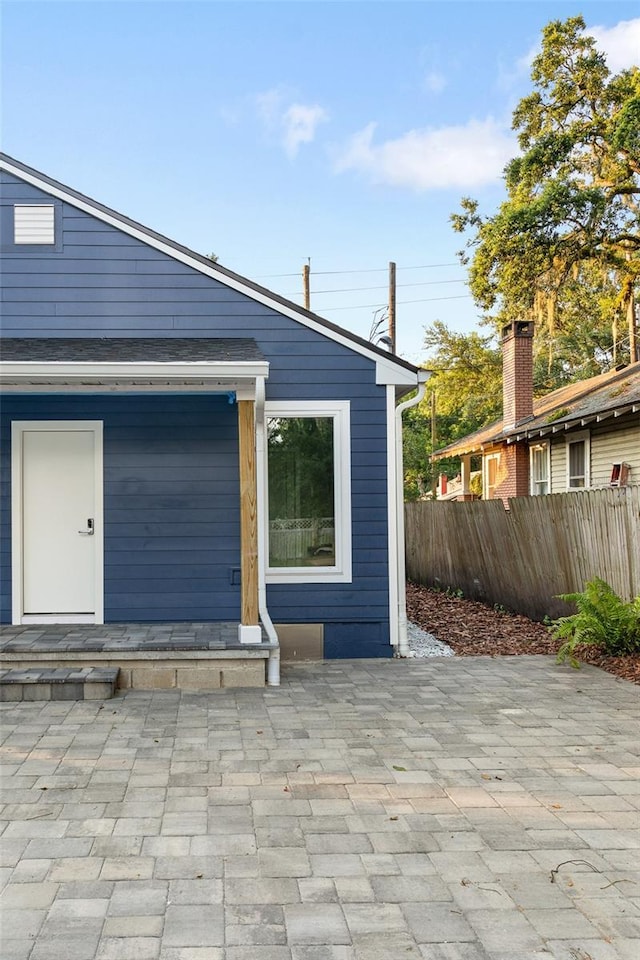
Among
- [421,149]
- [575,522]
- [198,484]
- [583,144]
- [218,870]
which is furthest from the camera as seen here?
[421,149]

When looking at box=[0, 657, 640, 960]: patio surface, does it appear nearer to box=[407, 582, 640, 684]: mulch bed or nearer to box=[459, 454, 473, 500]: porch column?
box=[407, 582, 640, 684]: mulch bed

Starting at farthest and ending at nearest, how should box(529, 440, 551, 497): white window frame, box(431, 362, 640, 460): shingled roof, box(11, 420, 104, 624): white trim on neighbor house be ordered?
box(529, 440, 551, 497): white window frame → box(431, 362, 640, 460): shingled roof → box(11, 420, 104, 624): white trim on neighbor house

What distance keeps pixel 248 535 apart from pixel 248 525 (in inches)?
3.3

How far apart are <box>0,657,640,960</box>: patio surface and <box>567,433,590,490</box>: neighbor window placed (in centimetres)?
778

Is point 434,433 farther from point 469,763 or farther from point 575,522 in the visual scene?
point 469,763

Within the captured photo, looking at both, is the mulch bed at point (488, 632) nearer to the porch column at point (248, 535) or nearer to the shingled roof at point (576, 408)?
the porch column at point (248, 535)

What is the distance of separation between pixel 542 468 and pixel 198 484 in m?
9.81

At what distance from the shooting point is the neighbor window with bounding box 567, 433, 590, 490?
13070mm

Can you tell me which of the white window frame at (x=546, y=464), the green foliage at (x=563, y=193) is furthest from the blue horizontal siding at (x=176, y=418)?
the green foliage at (x=563, y=193)

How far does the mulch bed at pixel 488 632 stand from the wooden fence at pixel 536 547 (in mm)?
315

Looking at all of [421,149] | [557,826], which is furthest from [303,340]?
[421,149]

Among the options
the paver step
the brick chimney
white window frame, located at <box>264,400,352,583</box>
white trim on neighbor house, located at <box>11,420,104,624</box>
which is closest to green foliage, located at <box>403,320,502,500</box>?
the brick chimney

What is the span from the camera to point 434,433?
33.2 meters

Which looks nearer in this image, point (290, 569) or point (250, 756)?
point (250, 756)
